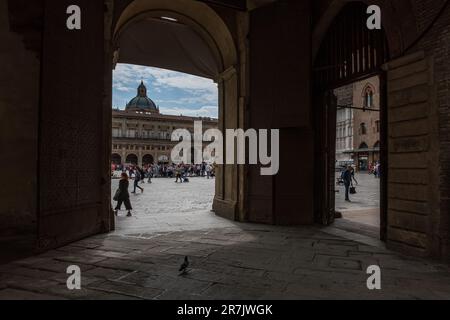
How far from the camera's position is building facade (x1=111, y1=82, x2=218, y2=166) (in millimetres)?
66625

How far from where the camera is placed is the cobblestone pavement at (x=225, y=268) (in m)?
3.41

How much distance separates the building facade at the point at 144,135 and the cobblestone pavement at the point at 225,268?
6081 centimetres

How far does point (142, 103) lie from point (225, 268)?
87.3 m

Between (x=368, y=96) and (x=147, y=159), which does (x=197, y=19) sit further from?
(x=147, y=159)

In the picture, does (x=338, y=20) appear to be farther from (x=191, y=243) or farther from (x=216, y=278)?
(x=216, y=278)

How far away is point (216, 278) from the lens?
3873mm

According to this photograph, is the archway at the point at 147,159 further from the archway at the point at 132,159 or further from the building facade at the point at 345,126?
the building facade at the point at 345,126

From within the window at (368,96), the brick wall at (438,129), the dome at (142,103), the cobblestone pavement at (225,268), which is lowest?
the cobblestone pavement at (225,268)

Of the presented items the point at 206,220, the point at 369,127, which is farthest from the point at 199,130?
the point at 206,220

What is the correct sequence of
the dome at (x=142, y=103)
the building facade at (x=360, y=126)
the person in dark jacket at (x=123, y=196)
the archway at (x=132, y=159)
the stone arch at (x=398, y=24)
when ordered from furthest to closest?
the dome at (x=142, y=103) < the archway at (x=132, y=159) < the building facade at (x=360, y=126) < the person in dark jacket at (x=123, y=196) < the stone arch at (x=398, y=24)

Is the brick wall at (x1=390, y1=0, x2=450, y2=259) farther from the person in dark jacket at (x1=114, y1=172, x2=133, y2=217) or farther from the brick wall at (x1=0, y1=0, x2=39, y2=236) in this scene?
the brick wall at (x1=0, y1=0, x2=39, y2=236)

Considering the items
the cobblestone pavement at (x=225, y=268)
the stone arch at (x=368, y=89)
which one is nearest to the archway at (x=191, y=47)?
the cobblestone pavement at (x=225, y=268)

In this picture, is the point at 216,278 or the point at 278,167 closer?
the point at 216,278
